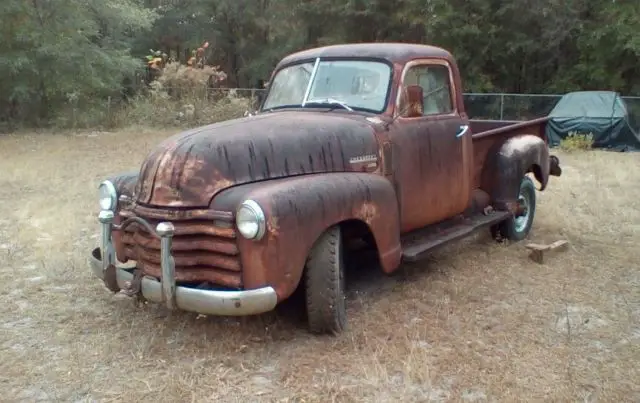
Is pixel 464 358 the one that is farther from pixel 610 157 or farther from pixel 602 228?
pixel 610 157

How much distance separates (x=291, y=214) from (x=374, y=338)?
1.02 m

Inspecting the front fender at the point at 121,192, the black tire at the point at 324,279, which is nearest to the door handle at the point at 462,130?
the black tire at the point at 324,279

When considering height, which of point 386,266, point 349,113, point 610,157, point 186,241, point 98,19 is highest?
point 98,19

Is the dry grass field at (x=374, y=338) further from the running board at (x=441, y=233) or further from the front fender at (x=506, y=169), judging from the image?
the front fender at (x=506, y=169)

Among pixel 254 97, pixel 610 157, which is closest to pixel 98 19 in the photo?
pixel 254 97

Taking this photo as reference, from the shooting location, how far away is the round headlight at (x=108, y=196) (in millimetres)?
4668

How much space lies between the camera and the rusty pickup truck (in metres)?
3.86

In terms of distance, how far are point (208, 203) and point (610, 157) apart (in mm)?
11244

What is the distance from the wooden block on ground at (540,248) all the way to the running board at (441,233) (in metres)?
0.38

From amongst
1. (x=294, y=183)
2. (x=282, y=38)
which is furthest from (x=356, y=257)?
(x=282, y=38)

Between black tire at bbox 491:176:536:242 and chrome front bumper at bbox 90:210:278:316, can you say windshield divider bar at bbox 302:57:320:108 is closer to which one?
chrome front bumper at bbox 90:210:278:316

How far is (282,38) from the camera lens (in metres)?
31.0

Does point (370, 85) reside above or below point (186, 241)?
above

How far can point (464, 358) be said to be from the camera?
4012 mm
